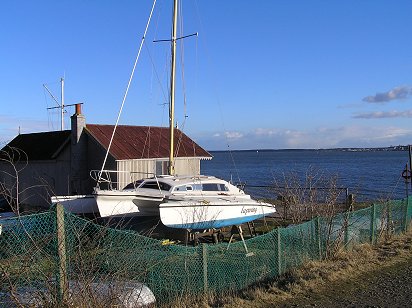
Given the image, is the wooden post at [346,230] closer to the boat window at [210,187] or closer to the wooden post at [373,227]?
the wooden post at [373,227]

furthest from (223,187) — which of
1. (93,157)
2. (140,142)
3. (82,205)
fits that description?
(140,142)

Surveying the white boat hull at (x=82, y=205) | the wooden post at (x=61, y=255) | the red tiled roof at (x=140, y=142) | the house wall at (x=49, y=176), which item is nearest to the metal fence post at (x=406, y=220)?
the white boat hull at (x=82, y=205)

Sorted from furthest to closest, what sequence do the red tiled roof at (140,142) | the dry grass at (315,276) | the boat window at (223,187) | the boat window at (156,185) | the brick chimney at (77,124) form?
1. the brick chimney at (77,124)
2. the red tiled roof at (140,142)
3. the boat window at (223,187)
4. the boat window at (156,185)
5. the dry grass at (315,276)

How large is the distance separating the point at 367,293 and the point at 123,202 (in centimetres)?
773

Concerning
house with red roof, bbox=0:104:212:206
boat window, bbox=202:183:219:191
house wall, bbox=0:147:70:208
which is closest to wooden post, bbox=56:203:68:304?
boat window, bbox=202:183:219:191

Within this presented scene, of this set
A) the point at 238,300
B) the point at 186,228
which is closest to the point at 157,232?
the point at 186,228

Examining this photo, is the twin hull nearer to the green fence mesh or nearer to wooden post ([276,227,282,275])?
the green fence mesh

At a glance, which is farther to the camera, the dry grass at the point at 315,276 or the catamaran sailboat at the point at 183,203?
the catamaran sailboat at the point at 183,203

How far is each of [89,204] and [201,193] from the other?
337cm

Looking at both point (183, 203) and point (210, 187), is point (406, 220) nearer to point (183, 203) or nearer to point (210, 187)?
point (210, 187)

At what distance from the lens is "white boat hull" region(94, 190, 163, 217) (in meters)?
14.2

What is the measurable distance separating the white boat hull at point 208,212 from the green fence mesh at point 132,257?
360 centimetres

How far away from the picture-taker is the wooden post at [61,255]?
5809 mm

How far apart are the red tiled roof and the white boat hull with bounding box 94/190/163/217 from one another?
8.81 metres
